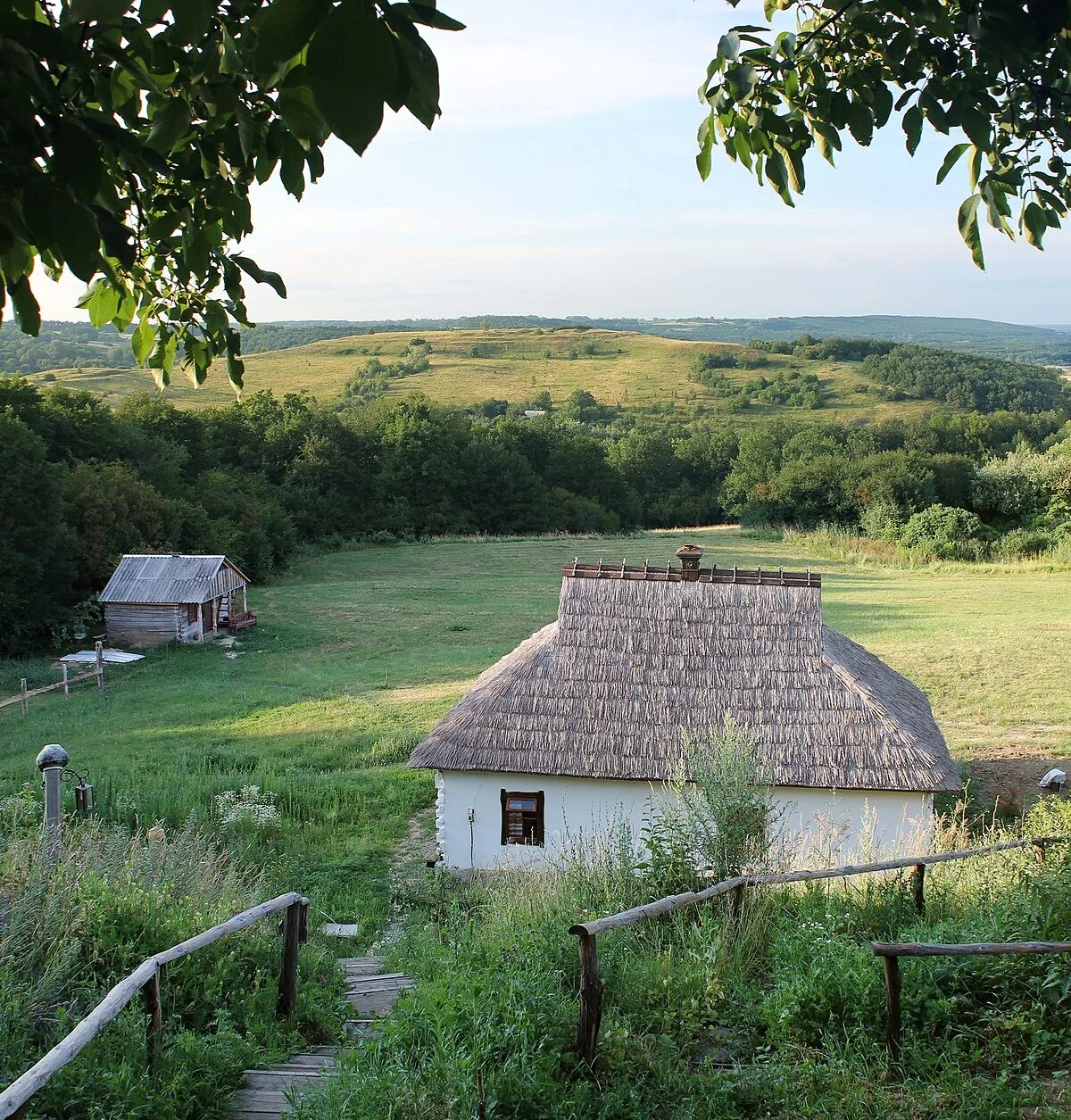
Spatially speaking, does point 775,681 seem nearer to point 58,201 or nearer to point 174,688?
point 58,201

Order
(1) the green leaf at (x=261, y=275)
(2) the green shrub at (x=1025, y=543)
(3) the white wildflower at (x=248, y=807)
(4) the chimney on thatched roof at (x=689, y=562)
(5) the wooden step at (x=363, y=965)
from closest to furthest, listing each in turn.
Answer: (1) the green leaf at (x=261, y=275) → (5) the wooden step at (x=363, y=965) → (3) the white wildflower at (x=248, y=807) → (4) the chimney on thatched roof at (x=689, y=562) → (2) the green shrub at (x=1025, y=543)

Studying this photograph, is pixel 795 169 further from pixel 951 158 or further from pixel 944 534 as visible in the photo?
pixel 944 534

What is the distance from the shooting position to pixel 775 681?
12688 mm

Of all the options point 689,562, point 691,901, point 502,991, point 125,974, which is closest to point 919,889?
point 691,901

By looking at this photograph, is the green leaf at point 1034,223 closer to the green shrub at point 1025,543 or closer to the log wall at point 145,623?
the log wall at point 145,623

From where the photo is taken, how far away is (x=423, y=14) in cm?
140

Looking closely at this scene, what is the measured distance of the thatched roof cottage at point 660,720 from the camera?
11.6 m

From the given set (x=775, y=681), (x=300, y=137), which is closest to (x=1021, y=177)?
(x=300, y=137)

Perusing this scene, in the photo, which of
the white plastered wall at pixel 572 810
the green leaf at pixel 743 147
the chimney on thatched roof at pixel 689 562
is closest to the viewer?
the green leaf at pixel 743 147

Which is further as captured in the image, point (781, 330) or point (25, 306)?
point (781, 330)

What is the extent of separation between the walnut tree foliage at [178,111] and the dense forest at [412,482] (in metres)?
26.3

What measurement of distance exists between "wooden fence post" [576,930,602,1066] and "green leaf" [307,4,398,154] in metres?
3.41

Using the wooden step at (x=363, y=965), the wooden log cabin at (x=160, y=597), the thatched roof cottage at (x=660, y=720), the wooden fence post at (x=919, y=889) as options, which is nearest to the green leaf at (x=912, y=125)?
the wooden fence post at (x=919, y=889)

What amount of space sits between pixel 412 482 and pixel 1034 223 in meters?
51.8
